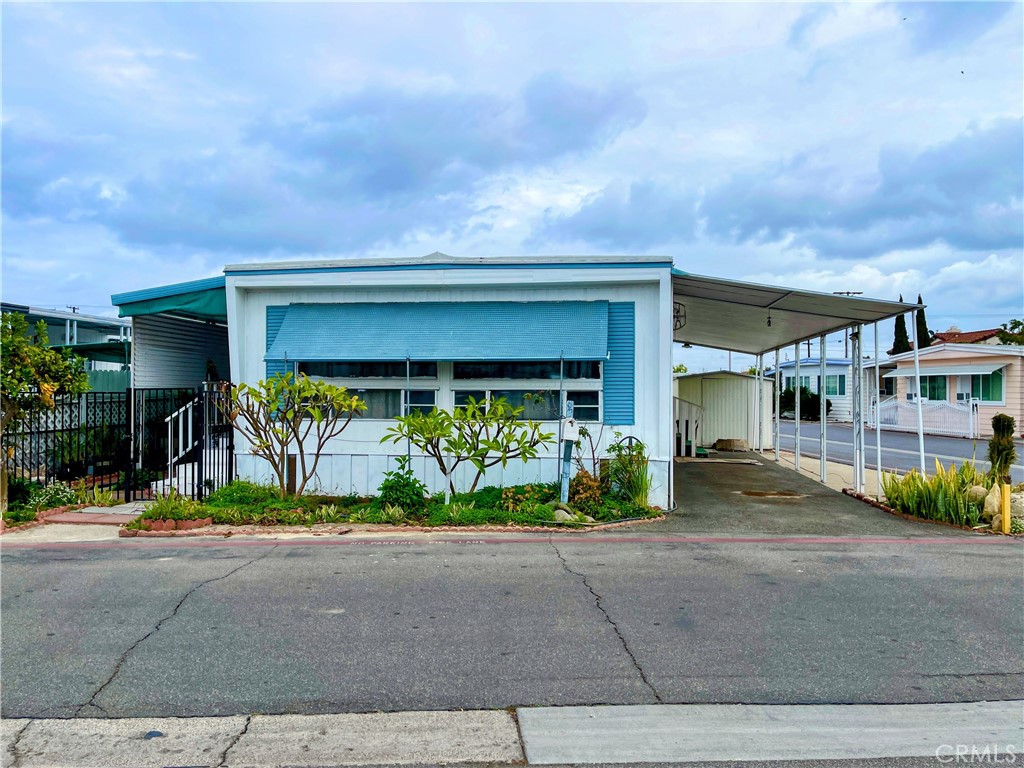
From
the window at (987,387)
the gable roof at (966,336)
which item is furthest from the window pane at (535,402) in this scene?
the gable roof at (966,336)

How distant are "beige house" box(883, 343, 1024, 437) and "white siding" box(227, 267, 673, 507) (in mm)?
20566

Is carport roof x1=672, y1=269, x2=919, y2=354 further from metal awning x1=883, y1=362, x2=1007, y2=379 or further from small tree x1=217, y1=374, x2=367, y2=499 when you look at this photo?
metal awning x1=883, y1=362, x2=1007, y2=379

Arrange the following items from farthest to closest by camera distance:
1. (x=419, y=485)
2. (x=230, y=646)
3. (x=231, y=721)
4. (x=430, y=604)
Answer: (x=419, y=485) < (x=430, y=604) < (x=230, y=646) < (x=231, y=721)

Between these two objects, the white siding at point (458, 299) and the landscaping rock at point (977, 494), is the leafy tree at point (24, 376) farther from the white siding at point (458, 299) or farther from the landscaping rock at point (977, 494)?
the landscaping rock at point (977, 494)

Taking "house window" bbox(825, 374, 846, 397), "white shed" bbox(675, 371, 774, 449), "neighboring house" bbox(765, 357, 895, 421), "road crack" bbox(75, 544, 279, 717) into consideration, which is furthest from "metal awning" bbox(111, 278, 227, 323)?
"house window" bbox(825, 374, 846, 397)

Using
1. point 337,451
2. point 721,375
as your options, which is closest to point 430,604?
point 337,451

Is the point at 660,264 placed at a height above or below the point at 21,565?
above

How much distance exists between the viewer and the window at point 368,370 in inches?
465

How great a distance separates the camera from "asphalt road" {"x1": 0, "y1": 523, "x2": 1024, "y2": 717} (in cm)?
453

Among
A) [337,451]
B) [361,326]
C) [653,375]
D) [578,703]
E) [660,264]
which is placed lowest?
[578,703]

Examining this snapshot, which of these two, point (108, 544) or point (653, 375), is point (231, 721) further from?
point (653, 375)

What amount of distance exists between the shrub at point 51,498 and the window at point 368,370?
3818mm

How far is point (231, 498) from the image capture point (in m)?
10.5

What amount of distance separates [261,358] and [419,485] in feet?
12.6
